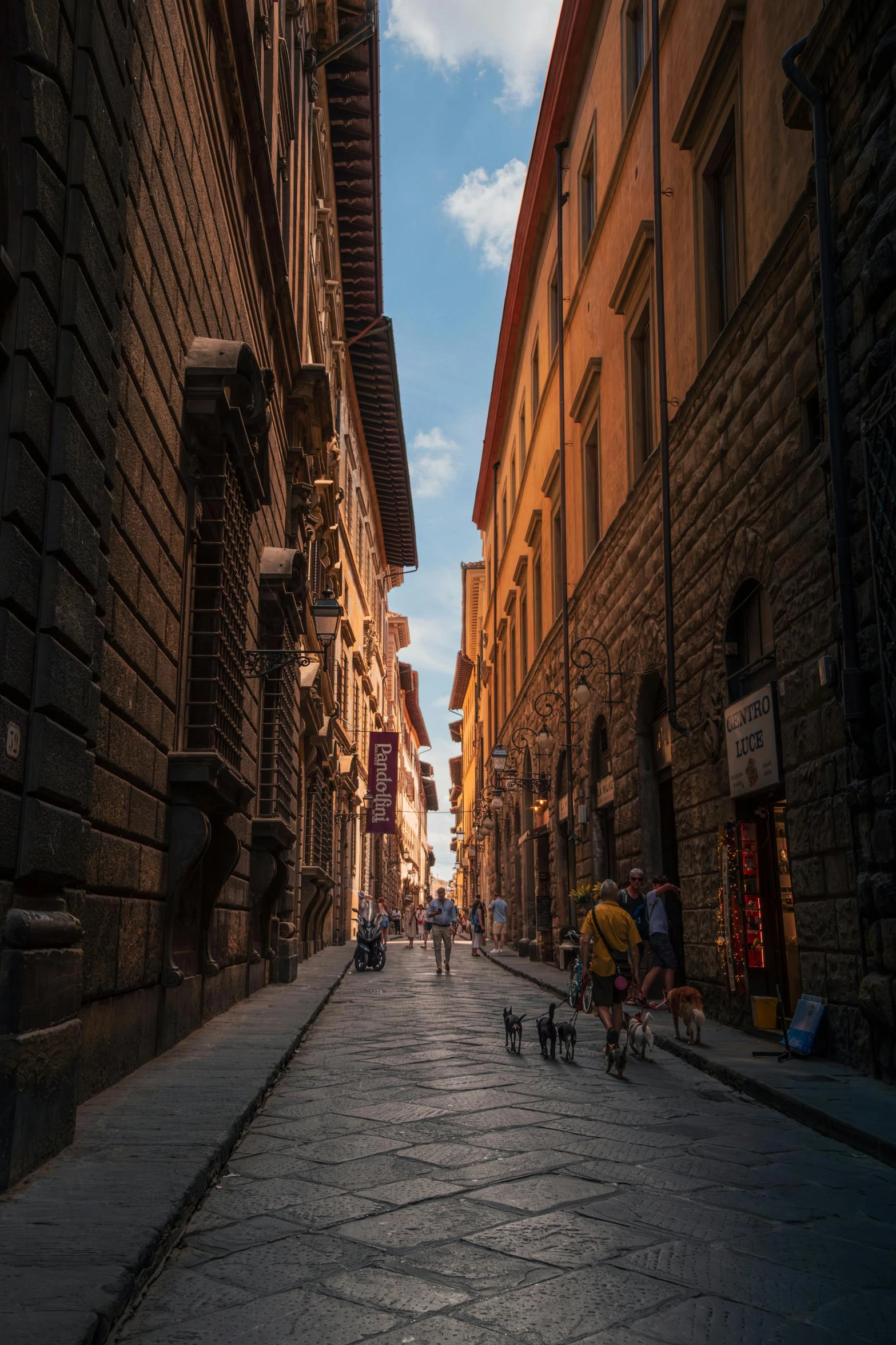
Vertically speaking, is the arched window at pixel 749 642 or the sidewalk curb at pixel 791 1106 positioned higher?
the arched window at pixel 749 642

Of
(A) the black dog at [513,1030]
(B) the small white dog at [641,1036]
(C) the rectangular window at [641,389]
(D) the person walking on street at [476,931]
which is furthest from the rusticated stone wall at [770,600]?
(D) the person walking on street at [476,931]

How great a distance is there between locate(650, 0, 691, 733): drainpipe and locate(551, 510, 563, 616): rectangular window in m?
8.67

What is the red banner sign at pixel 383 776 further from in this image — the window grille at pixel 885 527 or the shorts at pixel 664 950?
the window grille at pixel 885 527

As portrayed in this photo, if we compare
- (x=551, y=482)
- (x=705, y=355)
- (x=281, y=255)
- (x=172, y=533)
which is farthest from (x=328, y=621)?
(x=551, y=482)

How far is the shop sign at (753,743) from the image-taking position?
919cm

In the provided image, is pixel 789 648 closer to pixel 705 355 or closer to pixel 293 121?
pixel 705 355

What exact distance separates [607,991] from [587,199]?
48.0 feet

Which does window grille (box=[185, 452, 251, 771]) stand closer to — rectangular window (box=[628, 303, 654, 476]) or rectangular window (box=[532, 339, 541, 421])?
rectangular window (box=[628, 303, 654, 476])

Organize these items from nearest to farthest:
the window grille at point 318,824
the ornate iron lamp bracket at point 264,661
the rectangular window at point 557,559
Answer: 1. the ornate iron lamp bracket at point 264,661
2. the window grille at point 318,824
3. the rectangular window at point 557,559

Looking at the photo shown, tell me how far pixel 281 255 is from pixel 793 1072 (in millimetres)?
10078

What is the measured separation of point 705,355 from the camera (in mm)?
11617

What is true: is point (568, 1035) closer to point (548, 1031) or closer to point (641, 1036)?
point (548, 1031)

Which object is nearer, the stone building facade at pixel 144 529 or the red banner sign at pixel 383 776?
the stone building facade at pixel 144 529

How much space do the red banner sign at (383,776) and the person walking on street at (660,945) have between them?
24.5 m
